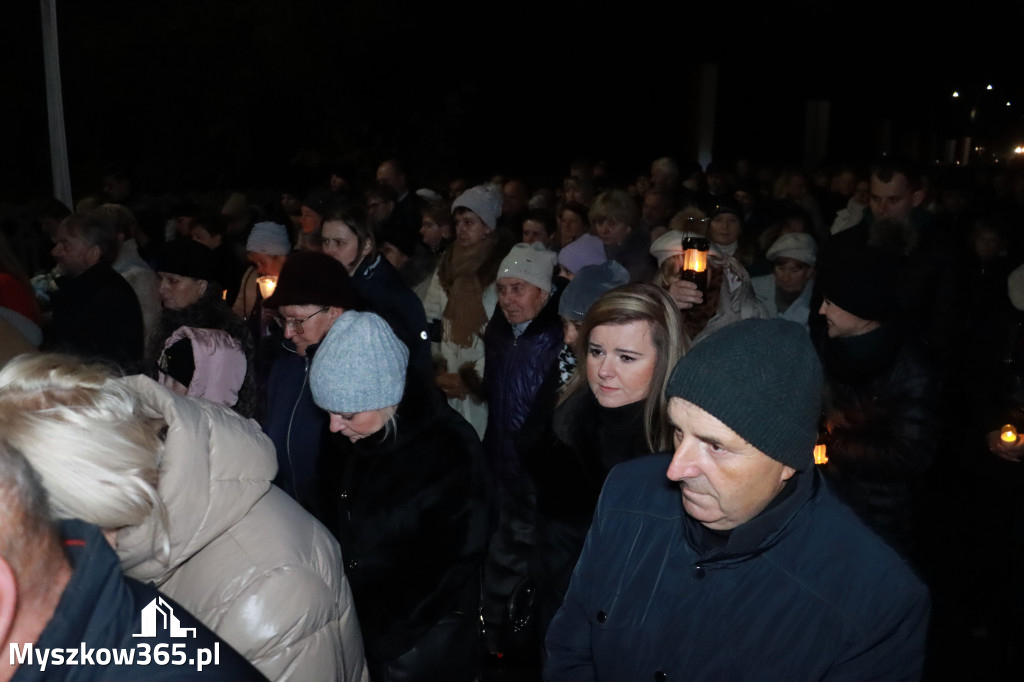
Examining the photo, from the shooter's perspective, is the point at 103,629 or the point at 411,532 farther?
the point at 411,532

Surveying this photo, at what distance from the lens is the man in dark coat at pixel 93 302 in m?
4.59

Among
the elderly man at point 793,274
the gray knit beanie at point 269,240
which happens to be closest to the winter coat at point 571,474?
the elderly man at point 793,274

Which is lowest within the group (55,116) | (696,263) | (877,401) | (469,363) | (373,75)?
(469,363)

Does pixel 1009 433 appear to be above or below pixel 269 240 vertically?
below

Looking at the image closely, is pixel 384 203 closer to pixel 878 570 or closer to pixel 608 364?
pixel 608 364

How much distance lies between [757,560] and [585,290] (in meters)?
2.26

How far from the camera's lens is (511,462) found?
4.24 m

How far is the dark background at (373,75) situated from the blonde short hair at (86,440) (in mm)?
15429

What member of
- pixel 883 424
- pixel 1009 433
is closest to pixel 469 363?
pixel 883 424

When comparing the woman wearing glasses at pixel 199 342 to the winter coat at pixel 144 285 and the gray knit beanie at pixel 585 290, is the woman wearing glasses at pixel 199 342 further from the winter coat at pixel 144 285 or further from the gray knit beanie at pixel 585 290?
the gray knit beanie at pixel 585 290

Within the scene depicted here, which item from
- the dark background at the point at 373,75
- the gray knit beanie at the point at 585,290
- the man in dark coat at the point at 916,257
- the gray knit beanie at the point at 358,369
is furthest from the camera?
the dark background at the point at 373,75

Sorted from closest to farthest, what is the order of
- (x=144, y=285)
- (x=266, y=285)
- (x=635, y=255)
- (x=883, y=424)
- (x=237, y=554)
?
(x=237, y=554) → (x=883, y=424) → (x=144, y=285) → (x=266, y=285) → (x=635, y=255)

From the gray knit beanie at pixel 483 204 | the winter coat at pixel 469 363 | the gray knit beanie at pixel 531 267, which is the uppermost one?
the gray knit beanie at pixel 483 204

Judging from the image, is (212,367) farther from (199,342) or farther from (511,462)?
(511,462)
